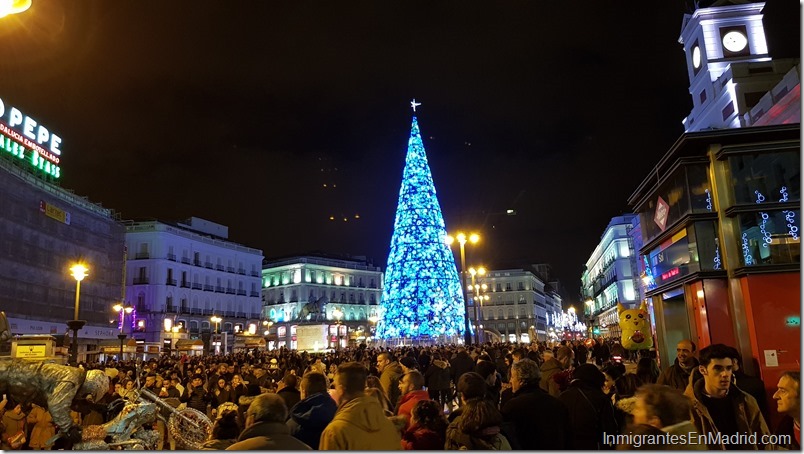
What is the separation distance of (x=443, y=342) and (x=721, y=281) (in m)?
30.7

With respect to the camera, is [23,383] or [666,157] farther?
[666,157]

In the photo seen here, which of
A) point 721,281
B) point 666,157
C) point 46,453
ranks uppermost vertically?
point 666,157

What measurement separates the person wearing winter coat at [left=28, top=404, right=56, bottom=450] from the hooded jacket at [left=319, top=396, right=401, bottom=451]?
6437 mm

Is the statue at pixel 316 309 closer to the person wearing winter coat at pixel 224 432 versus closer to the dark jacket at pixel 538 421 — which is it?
the person wearing winter coat at pixel 224 432

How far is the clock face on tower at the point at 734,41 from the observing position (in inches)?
1644

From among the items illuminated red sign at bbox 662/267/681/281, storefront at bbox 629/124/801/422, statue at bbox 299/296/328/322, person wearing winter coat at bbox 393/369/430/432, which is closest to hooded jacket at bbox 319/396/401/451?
person wearing winter coat at bbox 393/369/430/432

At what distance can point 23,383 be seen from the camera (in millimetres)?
5949

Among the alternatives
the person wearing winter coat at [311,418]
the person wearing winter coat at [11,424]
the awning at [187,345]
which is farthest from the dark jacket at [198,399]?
→ the awning at [187,345]

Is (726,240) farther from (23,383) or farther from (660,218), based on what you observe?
(23,383)

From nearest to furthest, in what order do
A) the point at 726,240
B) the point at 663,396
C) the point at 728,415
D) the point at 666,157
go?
the point at 663,396 → the point at 728,415 → the point at 726,240 → the point at 666,157

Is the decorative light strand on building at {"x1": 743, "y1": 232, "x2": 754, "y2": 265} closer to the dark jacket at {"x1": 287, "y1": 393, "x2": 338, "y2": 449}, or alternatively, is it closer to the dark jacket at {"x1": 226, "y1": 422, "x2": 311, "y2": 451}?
the dark jacket at {"x1": 287, "y1": 393, "x2": 338, "y2": 449}

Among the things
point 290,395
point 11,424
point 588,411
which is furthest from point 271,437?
point 11,424

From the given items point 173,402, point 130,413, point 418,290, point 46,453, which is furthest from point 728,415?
point 418,290

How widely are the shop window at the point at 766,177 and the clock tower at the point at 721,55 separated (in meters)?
30.8
